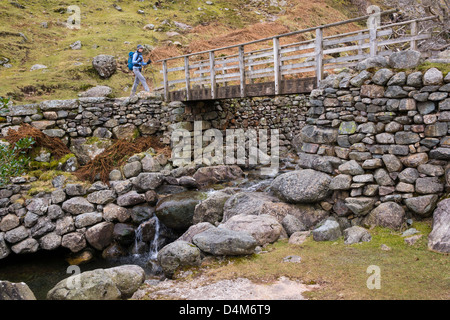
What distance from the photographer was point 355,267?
20.1 feet

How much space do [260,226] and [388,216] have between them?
2.86m

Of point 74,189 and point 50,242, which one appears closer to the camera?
point 50,242

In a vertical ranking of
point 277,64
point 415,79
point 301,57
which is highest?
point 301,57

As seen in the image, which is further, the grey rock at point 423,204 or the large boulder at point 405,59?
the large boulder at point 405,59

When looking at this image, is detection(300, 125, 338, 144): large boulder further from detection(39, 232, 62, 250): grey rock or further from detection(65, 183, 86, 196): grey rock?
detection(39, 232, 62, 250): grey rock

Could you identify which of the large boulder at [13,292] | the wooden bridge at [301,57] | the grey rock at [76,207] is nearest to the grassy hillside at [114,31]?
the wooden bridge at [301,57]

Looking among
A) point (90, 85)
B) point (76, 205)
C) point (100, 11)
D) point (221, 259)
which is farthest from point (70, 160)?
point (100, 11)

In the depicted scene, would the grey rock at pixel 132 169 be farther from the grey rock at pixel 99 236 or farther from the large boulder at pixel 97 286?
the large boulder at pixel 97 286

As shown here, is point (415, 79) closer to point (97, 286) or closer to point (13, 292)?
point (97, 286)

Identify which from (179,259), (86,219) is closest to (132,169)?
(86,219)

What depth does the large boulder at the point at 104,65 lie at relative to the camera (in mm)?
19198

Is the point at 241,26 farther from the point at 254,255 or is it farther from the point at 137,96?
the point at 254,255

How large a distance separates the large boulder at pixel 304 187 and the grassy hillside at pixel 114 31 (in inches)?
491

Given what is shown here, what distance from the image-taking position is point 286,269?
6379 millimetres
